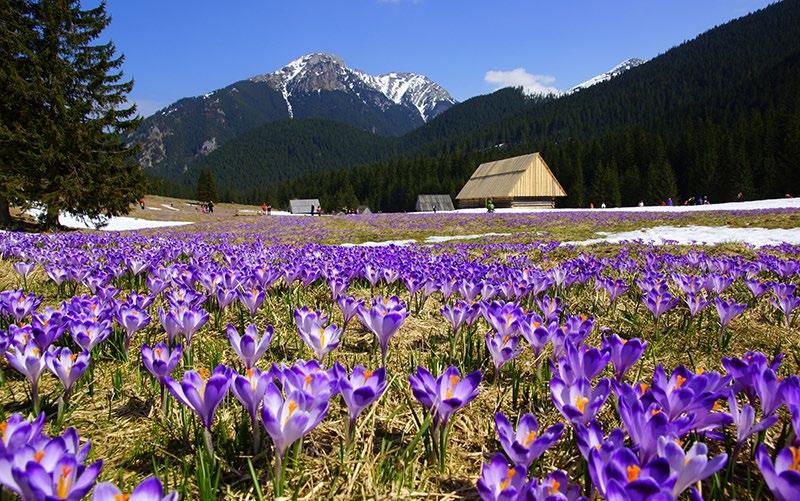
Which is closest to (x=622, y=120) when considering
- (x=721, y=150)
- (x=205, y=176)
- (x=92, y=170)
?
(x=721, y=150)

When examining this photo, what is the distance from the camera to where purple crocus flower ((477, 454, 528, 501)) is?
1.15 m

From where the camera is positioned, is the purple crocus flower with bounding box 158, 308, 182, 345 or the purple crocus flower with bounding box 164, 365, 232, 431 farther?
the purple crocus flower with bounding box 158, 308, 182, 345

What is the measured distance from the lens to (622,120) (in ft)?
508

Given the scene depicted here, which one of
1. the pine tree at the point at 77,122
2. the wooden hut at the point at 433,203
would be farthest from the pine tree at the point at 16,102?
the wooden hut at the point at 433,203

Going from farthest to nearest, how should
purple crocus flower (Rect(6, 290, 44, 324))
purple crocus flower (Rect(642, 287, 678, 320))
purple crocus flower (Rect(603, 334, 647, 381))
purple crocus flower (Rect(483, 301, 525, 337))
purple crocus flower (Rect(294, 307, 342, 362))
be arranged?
purple crocus flower (Rect(642, 287, 678, 320)) < purple crocus flower (Rect(6, 290, 44, 324)) < purple crocus flower (Rect(483, 301, 525, 337)) < purple crocus flower (Rect(294, 307, 342, 362)) < purple crocus flower (Rect(603, 334, 647, 381))

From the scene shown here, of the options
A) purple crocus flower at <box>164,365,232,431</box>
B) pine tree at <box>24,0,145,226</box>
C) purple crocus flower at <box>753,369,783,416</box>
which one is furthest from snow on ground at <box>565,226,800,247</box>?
pine tree at <box>24,0,145,226</box>

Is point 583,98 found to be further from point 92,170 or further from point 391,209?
point 92,170

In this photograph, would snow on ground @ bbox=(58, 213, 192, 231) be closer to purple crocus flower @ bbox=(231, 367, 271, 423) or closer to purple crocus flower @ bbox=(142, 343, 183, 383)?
purple crocus flower @ bbox=(142, 343, 183, 383)

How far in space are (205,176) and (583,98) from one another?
150 m

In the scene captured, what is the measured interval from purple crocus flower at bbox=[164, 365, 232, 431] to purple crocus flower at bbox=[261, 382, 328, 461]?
0.16 m

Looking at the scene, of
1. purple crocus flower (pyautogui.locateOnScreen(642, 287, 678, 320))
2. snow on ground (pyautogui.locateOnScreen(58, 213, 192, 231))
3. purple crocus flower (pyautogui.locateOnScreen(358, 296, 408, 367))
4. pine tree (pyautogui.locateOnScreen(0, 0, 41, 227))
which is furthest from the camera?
snow on ground (pyautogui.locateOnScreen(58, 213, 192, 231))

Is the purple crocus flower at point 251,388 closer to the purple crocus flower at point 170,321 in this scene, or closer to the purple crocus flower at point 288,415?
the purple crocus flower at point 288,415

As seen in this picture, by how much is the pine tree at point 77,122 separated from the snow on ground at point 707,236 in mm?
22645

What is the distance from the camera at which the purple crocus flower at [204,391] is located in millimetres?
1456
